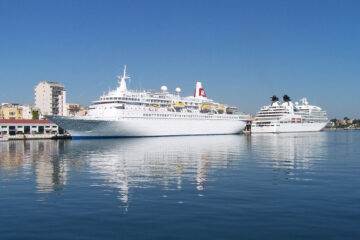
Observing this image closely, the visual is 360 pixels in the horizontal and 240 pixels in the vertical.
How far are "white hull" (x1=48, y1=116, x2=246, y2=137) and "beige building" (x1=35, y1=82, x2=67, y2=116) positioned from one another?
2148 inches

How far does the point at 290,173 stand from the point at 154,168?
7.67 meters

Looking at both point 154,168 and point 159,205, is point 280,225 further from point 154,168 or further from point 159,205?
point 154,168

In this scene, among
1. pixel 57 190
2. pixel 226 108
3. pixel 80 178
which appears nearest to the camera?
pixel 57 190

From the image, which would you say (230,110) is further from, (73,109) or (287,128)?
(73,109)

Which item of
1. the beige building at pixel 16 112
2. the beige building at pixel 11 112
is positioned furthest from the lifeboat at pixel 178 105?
the beige building at pixel 11 112

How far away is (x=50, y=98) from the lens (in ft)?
362

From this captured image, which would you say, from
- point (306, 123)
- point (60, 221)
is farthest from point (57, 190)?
point (306, 123)

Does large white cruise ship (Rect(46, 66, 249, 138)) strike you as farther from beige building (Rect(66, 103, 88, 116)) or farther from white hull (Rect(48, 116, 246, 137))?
beige building (Rect(66, 103, 88, 116))

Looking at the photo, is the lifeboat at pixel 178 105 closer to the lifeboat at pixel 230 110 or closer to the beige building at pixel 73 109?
the lifeboat at pixel 230 110

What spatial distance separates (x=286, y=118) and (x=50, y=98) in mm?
71305

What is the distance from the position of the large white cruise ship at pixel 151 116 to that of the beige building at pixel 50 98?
46.6 meters

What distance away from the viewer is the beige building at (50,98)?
11062cm

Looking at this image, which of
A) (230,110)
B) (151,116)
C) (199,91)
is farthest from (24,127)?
(230,110)

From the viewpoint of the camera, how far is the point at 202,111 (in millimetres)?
82000
